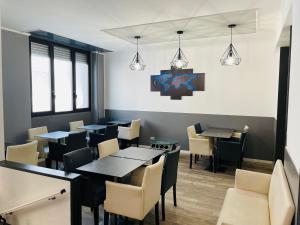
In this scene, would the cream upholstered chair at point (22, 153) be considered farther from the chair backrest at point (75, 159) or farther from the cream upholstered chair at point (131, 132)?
the cream upholstered chair at point (131, 132)

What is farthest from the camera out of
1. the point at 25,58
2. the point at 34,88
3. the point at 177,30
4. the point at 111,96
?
the point at 111,96

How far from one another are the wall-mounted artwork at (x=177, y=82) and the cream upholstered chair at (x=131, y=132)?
1.10 meters

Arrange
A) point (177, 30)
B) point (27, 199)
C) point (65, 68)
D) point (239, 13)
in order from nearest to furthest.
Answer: point (27, 199) < point (239, 13) < point (177, 30) < point (65, 68)

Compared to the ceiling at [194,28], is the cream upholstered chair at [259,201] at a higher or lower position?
lower

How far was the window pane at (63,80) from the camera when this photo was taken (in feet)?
19.0

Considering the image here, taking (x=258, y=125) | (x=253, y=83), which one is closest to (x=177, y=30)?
(x=253, y=83)

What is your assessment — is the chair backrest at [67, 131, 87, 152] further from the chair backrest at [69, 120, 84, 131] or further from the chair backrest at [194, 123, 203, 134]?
the chair backrest at [194, 123, 203, 134]

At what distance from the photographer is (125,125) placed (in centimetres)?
652

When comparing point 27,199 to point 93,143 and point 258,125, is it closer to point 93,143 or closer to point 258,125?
point 93,143

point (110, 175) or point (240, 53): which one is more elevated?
point (240, 53)

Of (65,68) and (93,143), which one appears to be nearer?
(93,143)

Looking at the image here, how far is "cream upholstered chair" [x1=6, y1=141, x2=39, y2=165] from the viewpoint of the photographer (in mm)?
3363

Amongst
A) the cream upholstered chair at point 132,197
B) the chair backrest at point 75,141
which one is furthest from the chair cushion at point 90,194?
the chair backrest at point 75,141

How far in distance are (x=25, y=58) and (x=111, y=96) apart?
2.84 metres
